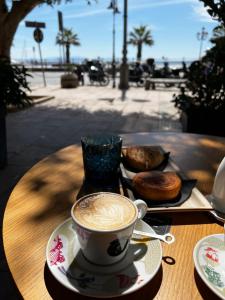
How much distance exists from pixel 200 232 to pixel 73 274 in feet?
1.32

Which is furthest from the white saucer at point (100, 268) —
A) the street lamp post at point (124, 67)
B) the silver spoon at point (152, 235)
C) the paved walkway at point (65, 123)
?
the street lamp post at point (124, 67)

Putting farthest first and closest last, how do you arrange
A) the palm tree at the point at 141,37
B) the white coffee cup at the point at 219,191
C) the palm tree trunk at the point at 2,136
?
1. the palm tree at the point at 141,37
2. the palm tree trunk at the point at 2,136
3. the white coffee cup at the point at 219,191

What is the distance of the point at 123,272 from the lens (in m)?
0.61

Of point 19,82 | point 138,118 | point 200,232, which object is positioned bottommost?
point 138,118

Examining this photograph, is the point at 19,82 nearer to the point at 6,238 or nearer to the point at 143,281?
the point at 6,238

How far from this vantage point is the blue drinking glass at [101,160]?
1000 millimetres

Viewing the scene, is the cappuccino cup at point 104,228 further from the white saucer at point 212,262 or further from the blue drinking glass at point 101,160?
the blue drinking glass at point 101,160

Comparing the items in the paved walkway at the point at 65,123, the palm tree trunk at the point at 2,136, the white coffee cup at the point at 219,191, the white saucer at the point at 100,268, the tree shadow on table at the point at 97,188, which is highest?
the white coffee cup at the point at 219,191

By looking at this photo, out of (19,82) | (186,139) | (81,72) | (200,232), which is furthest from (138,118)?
(81,72)

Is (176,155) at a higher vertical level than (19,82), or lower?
lower

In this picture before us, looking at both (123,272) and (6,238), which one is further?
(6,238)

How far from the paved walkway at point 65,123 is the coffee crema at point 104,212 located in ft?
3.95

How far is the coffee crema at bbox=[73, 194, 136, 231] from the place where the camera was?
0.60 m

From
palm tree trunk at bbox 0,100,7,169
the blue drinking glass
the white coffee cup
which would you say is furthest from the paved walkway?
the white coffee cup
